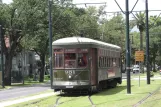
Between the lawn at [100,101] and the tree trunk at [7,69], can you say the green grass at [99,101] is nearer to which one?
the lawn at [100,101]

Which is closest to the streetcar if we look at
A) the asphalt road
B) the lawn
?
the lawn

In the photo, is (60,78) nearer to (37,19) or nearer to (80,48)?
(80,48)

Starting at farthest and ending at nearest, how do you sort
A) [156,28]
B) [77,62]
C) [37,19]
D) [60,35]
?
1. [156,28]
2. [60,35]
3. [37,19]
4. [77,62]

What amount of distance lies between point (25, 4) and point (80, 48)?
23360 mm

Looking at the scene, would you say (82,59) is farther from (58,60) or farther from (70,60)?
(58,60)

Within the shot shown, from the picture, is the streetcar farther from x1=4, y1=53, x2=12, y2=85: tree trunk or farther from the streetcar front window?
x1=4, y1=53, x2=12, y2=85: tree trunk

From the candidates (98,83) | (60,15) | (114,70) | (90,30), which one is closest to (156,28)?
(90,30)

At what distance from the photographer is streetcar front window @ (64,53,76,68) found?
2336 cm

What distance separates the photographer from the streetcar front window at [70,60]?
23359mm

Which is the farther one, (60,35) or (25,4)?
(60,35)

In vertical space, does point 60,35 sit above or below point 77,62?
above

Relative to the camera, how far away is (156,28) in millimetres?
89750

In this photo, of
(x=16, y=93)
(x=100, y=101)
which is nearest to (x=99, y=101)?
(x=100, y=101)

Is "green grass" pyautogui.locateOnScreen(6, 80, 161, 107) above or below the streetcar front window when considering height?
below
